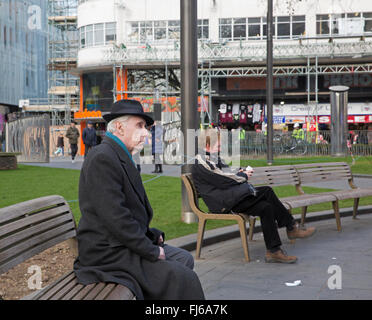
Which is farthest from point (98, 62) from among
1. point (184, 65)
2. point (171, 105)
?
point (184, 65)

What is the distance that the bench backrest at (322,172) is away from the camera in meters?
8.62

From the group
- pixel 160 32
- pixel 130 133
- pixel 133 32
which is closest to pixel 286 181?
pixel 130 133

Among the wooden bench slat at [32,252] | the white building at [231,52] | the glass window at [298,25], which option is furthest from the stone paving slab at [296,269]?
the glass window at [298,25]

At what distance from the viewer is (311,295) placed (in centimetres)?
475

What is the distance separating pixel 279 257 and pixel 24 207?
339cm

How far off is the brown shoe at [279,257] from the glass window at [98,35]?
40229 mm

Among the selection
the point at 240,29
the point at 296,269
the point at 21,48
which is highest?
the point at 21,48

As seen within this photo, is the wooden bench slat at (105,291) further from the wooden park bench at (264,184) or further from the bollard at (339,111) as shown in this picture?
the bollard at (339,111)

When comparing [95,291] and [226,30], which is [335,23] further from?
[95,291]

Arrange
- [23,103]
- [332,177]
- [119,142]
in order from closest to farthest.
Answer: [119,142], [332,177], [23,103]

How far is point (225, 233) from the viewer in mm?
7418

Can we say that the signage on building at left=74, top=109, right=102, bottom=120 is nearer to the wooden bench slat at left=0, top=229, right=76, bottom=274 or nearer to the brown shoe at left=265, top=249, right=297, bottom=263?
the brown shoe at left=265, top=249, right=297, bottom=263

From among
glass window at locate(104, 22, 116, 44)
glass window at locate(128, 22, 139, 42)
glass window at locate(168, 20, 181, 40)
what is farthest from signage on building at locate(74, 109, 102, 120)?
glass window at locate(168, 20, 181, 40)
